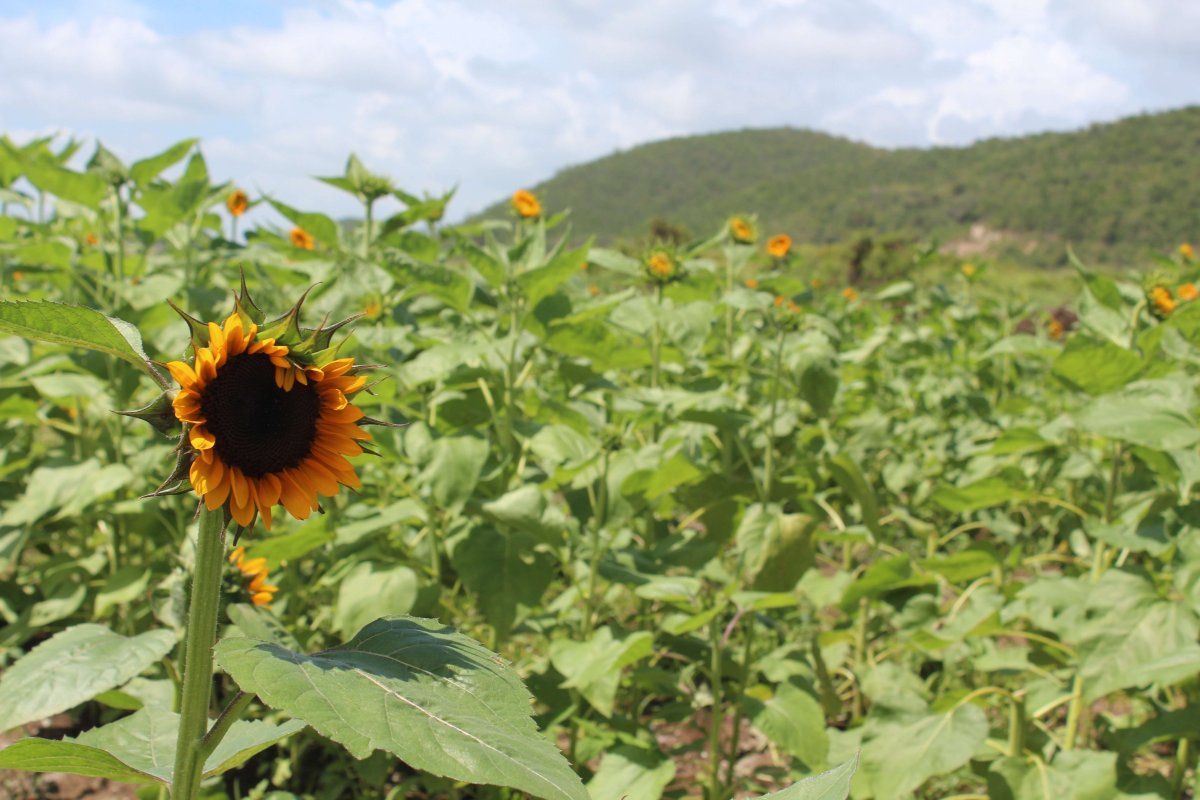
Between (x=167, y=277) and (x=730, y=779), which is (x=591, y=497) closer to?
(x=730, y=779)

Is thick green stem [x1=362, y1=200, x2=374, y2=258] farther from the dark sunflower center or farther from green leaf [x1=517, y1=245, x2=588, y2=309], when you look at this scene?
the dark sunflower center

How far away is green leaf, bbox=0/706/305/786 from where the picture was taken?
796 millimetres

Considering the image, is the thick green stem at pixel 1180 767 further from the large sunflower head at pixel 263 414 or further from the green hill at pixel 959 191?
the green hill at pixel 959 191

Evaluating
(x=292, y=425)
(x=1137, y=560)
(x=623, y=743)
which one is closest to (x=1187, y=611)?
(x=623, y=743)

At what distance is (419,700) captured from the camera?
736mm

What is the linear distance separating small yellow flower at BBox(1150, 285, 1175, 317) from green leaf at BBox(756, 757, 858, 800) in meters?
2.19

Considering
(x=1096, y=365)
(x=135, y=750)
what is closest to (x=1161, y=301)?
(x=1096, y=365)

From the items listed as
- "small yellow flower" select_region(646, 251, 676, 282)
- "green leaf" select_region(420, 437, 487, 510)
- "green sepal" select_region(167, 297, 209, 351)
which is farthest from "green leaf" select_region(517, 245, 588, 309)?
"green sepal" select_region(167, 297, 209, 351)

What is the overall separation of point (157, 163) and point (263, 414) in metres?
2.09

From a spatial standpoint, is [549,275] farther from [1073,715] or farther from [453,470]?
[1073,715]

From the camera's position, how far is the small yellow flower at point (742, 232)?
3.56 m

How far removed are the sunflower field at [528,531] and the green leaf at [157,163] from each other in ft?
0.05

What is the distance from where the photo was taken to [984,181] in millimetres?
55312

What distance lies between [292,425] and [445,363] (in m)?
1.04
